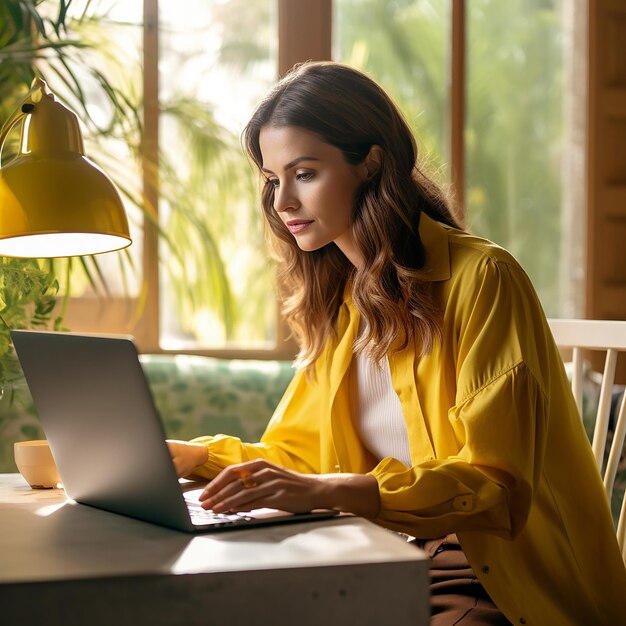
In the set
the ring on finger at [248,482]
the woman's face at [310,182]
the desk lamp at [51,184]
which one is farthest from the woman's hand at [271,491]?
the woman's face at [310,182]

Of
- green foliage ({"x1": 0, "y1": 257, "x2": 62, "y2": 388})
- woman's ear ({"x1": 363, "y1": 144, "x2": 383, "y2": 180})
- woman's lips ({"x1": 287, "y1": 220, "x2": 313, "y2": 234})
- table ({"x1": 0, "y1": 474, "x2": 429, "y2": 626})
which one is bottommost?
table ({"x1": 0, "y1": 474, "x2": 429, "y2": 626})

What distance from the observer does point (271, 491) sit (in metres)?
1.11

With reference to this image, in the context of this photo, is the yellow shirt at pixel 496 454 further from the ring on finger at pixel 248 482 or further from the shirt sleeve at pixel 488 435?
the ring on finger at pixel 248 482

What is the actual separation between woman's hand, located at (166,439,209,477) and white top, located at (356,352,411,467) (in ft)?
0.95

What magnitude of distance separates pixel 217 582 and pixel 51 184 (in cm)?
67

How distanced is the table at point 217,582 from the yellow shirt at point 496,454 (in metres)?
0.26

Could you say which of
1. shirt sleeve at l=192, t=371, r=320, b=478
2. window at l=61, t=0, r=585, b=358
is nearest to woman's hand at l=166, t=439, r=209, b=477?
shirt sleeve at l=192, t=371, r=320, b=478

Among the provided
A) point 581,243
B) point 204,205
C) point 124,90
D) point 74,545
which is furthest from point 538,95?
point 74,545

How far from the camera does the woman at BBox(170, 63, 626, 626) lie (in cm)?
122

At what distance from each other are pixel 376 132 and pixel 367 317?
1.01ft

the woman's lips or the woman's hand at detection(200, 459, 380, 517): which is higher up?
the woman's lips

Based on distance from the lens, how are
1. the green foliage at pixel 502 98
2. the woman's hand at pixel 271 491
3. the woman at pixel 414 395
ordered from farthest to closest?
the green foliage at pixel 502 98
the woman at pixel 414 395
the woman's hand at pixel 271 491

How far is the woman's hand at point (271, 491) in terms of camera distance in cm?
110

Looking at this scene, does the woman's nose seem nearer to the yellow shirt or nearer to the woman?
the woman
